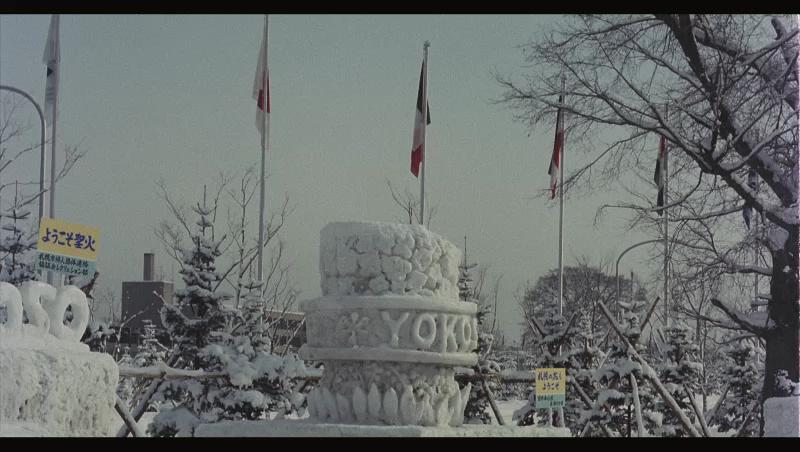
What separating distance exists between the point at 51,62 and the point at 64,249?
416 inches

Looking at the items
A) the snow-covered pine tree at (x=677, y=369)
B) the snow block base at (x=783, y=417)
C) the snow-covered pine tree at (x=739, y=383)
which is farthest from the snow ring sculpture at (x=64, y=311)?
the snow-covered pine tree at (x=739, y=383)

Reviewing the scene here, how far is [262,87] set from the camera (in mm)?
23188

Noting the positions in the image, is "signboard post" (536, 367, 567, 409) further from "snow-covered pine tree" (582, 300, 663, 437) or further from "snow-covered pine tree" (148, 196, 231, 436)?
"snow-covered pine tree" (148, 196, 231, 436)

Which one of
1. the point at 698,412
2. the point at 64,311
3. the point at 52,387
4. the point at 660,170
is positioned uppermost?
the point at 660,170

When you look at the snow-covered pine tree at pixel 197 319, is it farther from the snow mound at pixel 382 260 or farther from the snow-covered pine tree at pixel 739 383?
the snow-covered pine tree at pixel 739 383

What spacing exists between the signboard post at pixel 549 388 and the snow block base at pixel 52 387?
30.8 feet

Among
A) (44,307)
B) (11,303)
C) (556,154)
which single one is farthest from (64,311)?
(556,154)

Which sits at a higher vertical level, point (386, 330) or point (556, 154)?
point (556, 154)

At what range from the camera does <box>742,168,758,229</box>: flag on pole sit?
18234 millimetres

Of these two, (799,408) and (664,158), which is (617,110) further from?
(799,408)

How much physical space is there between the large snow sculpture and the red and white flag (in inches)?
533

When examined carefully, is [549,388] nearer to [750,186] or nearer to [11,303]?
[750,186]

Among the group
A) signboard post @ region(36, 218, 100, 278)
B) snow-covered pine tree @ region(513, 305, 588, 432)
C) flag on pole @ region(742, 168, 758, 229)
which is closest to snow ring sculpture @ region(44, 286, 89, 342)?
signboard post @ region(36, 218, 100, 278)
